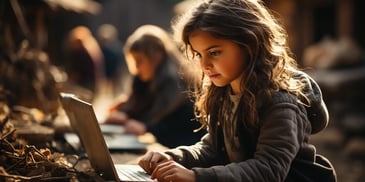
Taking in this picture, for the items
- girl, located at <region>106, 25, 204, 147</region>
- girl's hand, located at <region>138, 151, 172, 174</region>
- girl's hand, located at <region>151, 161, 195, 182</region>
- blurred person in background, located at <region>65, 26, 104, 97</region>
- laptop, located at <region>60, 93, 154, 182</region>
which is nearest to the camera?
girl's hand, located at <region>151, 161, 195, 182</region>

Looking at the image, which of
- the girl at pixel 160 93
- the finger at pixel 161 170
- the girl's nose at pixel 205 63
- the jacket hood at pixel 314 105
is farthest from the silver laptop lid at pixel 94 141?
the girl at pixel 160 93

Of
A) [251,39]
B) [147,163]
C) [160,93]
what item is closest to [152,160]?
[147,163]

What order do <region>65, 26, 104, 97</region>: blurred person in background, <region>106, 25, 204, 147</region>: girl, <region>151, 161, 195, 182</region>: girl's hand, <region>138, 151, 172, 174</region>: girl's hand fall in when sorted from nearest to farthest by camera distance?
<region>151, 161, 195, 182</region>: girl's hand → <region>138, 151, 172, 174</region>: girl's hand → <region>106, 25, 204, 147</region>: girl → <region>65, 26, 104, 97</region>: blurred person in background

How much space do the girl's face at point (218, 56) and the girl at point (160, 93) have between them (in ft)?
9.78

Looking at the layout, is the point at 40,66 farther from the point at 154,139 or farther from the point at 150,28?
the point at 154,139

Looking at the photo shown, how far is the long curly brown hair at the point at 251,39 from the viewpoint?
2.52 m

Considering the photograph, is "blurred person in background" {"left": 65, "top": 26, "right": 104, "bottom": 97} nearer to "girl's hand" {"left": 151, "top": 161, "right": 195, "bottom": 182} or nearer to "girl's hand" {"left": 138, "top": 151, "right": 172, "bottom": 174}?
"girl's hand" {"left": 138, "top": 151, "right": 172, "bottom": 174}

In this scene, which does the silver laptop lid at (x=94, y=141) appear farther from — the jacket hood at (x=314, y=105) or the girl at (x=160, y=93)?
the girl at (x=160, y=93)

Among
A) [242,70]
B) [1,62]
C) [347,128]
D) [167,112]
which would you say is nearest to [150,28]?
[167,112]

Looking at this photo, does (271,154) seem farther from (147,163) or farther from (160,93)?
(160,93)

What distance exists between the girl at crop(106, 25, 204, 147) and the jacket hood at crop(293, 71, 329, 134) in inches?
112

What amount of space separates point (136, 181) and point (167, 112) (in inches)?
132

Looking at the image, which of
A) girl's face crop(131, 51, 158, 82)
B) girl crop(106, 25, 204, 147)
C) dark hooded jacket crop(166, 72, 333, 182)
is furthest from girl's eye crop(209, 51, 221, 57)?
girl's face crop(131, 51, 158, 82)

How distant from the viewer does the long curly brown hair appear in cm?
252
